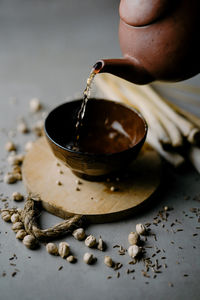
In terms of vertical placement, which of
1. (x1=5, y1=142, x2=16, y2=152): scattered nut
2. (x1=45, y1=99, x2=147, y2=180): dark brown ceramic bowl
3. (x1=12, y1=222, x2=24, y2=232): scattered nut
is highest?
(x1=45, y1=99, x2=147, y2=180): dark brown ceramic bowl

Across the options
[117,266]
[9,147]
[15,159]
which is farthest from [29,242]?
[9,147]

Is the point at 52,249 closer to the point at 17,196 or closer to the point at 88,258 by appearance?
the point at 88,258

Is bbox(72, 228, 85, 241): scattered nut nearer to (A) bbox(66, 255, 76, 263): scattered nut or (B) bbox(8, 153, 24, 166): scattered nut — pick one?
(A) bbox(66, 255, 76, 263): scattered nut

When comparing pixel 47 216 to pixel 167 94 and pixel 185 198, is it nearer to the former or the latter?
pixel 185 198

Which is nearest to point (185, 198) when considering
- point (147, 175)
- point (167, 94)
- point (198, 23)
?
point (147, 175)

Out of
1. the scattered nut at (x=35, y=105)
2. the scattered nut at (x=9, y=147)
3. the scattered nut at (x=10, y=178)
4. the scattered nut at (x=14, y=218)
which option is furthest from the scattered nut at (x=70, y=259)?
the scattered nut at (x=35, y=105)

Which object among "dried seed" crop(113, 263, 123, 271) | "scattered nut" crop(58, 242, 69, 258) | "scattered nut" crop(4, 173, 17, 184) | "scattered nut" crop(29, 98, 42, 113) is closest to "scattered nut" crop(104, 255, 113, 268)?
"dried seed" crop(113, 263, 123, 271)

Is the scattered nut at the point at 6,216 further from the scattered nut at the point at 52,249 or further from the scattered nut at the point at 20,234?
the scattered nut at the point at 52,249
